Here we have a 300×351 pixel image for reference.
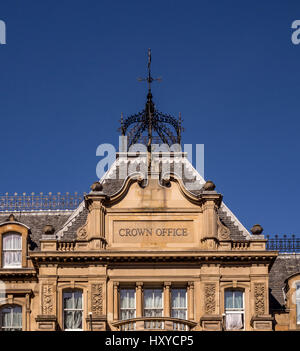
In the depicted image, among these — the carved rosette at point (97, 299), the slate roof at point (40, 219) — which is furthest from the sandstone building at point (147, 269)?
the slate roof at point (40, 219)

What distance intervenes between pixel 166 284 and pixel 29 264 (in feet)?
24.4

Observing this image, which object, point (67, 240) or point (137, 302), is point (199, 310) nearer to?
point (137, 302)

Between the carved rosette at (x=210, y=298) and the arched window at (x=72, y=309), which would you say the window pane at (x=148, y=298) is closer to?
the carved rosette at (x=210, y=298)

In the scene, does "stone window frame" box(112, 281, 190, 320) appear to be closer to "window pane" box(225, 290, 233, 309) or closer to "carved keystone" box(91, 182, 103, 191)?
"window pane" box(225, 290, 233, 309)

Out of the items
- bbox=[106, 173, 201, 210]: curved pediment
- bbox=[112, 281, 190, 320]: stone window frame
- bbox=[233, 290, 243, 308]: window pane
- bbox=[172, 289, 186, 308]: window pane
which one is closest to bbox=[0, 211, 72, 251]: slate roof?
bbox=[106, 173, 201, 210]: curved pediment

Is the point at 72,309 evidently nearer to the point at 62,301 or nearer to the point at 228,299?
the point at 62,301

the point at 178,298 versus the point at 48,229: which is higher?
the point at 48,229

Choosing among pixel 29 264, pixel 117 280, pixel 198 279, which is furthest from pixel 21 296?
pixel 198 279

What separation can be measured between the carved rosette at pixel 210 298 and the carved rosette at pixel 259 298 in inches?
79.8

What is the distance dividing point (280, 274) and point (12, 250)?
14.2 metres

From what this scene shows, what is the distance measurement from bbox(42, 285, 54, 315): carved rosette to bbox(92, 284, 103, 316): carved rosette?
199 centimetres

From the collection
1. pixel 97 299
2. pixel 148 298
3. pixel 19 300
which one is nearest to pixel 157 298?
pixel 148 298

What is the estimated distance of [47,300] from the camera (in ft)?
187

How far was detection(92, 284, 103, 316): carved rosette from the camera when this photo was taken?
5669 cm
